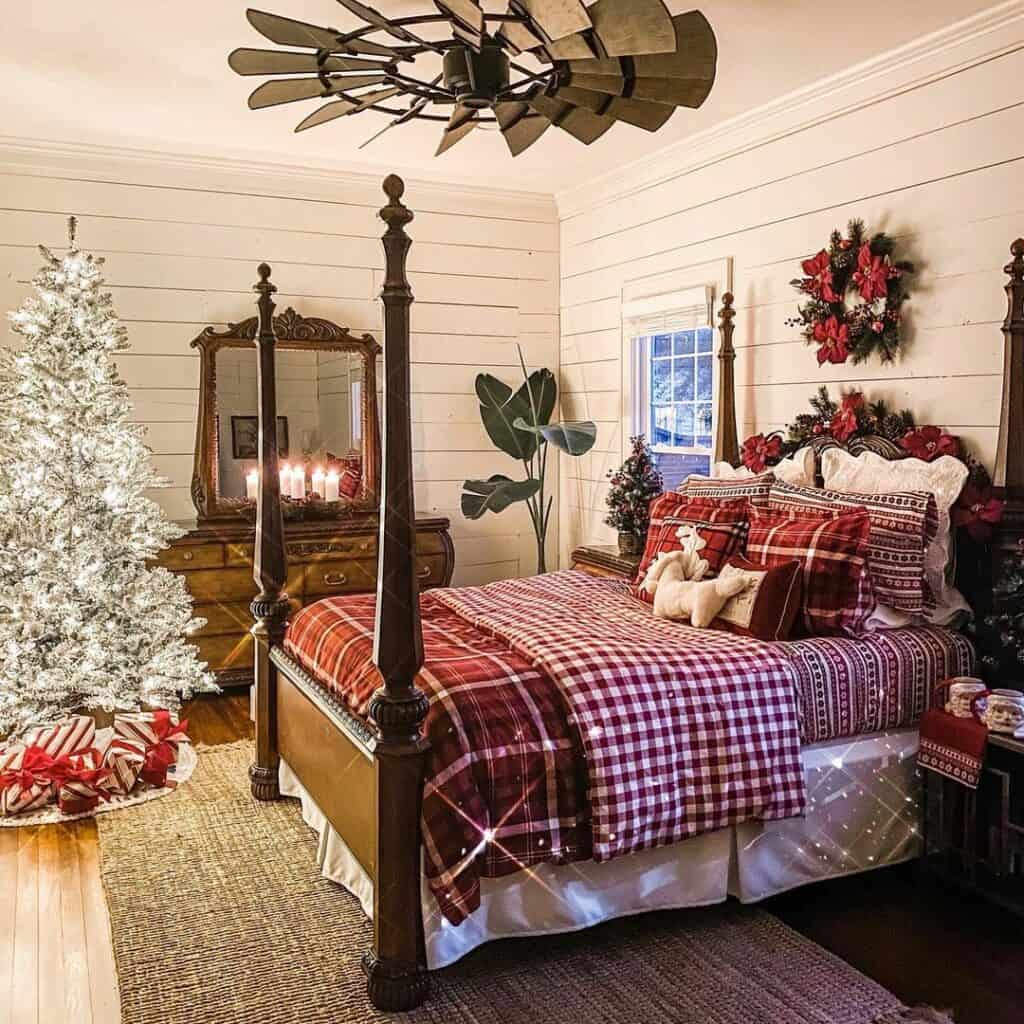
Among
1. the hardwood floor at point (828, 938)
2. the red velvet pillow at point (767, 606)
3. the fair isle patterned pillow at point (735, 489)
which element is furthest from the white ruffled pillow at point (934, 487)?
the hardwood floor at point (828, 938)

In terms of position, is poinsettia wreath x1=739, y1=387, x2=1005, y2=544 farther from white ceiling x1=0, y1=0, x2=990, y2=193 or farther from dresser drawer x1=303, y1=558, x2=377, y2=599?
dresser drawer x1=303, y1=558, x2=377, y2=599

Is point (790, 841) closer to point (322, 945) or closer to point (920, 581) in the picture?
point (920, 581)

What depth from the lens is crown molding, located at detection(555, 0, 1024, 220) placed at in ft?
11.1

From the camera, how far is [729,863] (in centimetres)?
290

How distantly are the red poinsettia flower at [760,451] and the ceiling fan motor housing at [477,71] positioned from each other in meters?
2.04

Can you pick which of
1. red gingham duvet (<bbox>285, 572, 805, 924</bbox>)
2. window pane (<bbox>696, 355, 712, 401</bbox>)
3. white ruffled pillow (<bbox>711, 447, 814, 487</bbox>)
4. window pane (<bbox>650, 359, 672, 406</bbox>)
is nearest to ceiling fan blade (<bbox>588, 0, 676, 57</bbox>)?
red gingham duvet (<bbox>285, 572, 805, 924</bbox>)

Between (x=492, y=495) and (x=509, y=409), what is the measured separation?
1.87ft

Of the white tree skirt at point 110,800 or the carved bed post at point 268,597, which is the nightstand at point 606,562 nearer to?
the carved bed post at point 268,597

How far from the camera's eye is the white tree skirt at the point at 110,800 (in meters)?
3.64

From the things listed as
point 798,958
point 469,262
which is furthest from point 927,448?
point 469,262

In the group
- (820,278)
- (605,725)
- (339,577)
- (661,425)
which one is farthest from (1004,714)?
(339,577)

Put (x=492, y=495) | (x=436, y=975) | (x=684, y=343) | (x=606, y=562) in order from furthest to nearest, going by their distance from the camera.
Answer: (x=492, y=495)
(x=684, y=343)
(x=606, y=562)
(x=436, y=975)

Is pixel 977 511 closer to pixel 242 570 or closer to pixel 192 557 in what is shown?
pixel 242 570

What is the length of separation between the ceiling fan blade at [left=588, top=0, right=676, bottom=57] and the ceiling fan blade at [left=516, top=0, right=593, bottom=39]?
43mm
